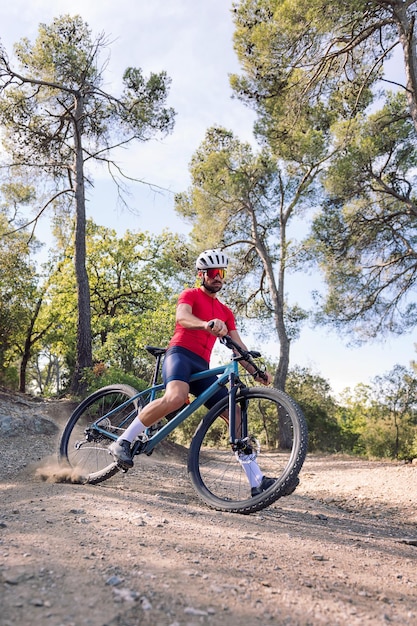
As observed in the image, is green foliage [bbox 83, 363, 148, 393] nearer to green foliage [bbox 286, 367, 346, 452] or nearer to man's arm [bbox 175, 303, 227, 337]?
man's arm [bbox 175, 303, 227, 337]

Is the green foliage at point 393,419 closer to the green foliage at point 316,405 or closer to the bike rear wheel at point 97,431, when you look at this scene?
the green foliage at point 316,405

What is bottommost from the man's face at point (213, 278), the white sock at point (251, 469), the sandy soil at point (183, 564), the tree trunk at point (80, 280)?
the sandy soil at point (183, 564)

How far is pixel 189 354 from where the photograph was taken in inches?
166

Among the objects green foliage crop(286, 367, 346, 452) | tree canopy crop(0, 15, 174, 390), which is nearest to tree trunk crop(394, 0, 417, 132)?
tree canopy crop(0, 15, 174, 390)

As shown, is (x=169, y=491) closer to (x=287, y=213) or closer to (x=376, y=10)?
(x=376, y=10)

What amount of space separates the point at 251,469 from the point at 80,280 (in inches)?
402

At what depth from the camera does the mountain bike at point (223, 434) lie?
370 cm

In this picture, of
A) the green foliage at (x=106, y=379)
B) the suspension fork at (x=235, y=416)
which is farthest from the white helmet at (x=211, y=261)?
the green foliage at (x=106, y=379)

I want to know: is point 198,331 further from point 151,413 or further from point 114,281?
point 114,281

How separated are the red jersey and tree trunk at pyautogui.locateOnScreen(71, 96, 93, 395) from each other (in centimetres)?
784

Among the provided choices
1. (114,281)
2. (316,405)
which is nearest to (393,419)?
(316,405)

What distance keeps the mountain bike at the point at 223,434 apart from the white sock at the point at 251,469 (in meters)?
0.02

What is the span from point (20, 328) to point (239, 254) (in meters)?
9.84

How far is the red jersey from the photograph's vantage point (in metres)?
4.23
